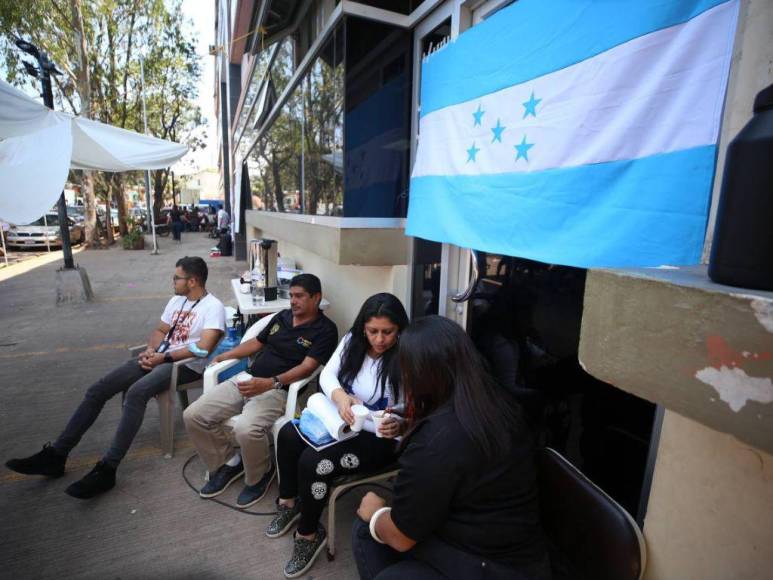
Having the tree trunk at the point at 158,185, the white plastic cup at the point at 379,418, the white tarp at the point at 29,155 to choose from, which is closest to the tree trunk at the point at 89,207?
the tree trunk at the point at 158,185

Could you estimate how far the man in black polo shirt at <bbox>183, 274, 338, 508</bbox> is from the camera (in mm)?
2729

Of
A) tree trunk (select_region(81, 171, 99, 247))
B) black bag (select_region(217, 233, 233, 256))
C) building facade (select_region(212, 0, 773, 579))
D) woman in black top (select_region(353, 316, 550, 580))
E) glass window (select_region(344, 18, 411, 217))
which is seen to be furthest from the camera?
black bag (select_region(217, 233, 233, 256))

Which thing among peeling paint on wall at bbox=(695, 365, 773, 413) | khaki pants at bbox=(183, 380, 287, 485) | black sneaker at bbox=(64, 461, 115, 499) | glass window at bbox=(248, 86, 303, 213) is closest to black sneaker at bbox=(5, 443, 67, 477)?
black sneaker at bbox=(64, 461, 115, 499)

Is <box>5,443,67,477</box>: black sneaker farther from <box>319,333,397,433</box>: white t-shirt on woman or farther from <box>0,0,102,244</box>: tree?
<box>0,0,102,244</box>: tree

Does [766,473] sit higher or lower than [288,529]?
higher

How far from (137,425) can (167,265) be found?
38.9 feet

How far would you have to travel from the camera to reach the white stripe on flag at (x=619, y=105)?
1.17 meters

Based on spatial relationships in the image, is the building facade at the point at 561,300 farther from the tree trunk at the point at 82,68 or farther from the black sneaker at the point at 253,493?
the tree trunk at the point at 82,68

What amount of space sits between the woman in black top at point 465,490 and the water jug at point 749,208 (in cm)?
97

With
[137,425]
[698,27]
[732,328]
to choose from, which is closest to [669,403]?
[732,328]

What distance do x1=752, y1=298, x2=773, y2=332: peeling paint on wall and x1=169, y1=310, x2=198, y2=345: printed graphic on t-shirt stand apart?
3497 millimetres

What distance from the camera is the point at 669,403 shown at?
0.70 m

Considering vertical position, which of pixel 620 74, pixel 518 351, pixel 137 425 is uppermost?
pixel 620 74

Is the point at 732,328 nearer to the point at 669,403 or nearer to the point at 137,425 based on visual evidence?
the point at 669,403
